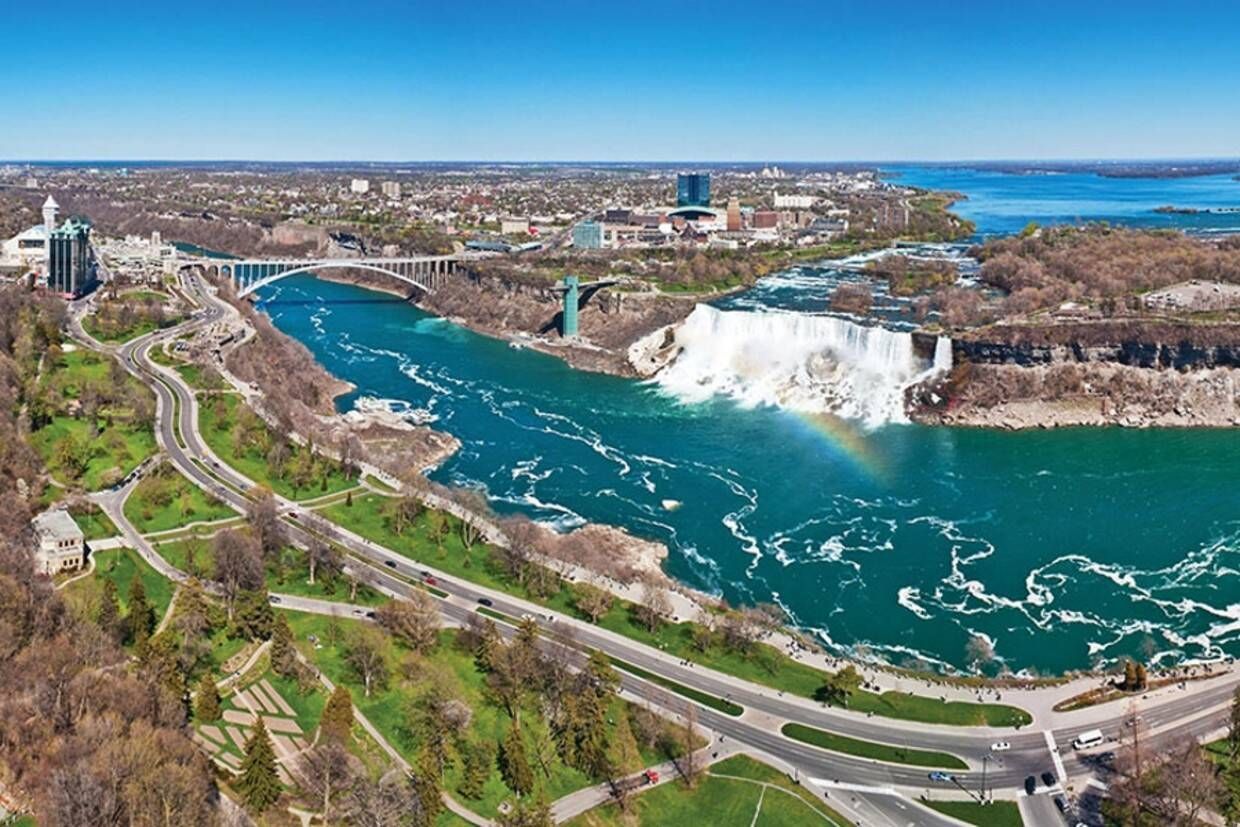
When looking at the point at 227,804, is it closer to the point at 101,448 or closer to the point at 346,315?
the point at 101,448

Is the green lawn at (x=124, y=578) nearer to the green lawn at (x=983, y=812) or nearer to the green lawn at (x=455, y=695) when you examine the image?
the green lawn at (x=455, y=695)

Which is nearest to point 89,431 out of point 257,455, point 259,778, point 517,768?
point 257,455

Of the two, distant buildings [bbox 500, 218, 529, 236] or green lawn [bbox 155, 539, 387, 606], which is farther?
distant buildings [bbox 500, 218, 529, 236]

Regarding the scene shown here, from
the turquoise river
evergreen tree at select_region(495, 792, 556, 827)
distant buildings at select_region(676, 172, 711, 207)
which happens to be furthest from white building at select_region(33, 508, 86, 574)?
distant buildings at select_region(676, 172, 711, 207)

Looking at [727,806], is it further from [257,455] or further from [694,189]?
[694,189]

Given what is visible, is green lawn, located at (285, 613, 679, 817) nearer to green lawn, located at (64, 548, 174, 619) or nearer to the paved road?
the paved road
